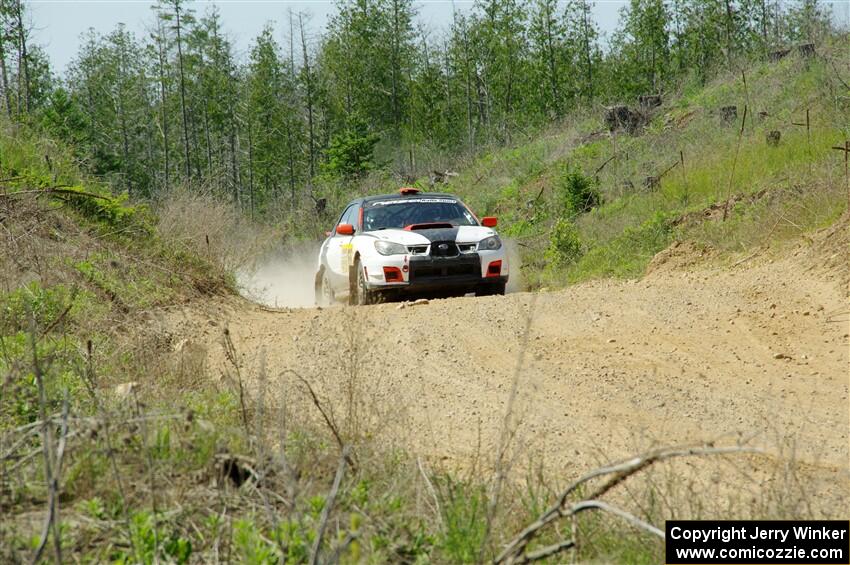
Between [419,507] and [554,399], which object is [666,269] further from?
[419,507]

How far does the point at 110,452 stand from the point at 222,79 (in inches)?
2495

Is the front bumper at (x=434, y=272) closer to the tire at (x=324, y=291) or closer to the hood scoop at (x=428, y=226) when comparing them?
the hood scoop at (x=428, y=226)

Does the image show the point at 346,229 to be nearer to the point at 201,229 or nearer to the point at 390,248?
the point at 390,248

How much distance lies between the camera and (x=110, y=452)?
12.7 feet

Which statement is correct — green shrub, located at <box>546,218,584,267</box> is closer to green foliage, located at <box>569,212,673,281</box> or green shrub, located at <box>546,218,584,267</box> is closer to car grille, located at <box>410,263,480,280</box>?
green foliage, located at <box>569,212,673,281</box>

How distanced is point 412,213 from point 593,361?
18.4ft

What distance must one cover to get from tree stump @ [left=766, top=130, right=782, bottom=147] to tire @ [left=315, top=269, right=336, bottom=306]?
9355 millimetres

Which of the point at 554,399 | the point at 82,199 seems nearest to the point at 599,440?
the point at 554,399

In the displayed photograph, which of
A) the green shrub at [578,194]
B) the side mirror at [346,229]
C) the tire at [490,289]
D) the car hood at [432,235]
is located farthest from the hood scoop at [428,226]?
the green shrub at [578,194]

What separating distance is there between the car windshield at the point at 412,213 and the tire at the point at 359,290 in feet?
2.43

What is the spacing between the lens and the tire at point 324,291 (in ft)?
47.8

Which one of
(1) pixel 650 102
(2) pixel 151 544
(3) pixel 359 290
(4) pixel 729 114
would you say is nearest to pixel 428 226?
(3) pixel 359 290

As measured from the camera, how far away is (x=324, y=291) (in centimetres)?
1505

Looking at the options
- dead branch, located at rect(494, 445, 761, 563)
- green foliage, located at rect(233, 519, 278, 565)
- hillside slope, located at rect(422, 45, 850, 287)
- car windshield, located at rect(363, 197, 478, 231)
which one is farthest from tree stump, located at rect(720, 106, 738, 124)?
green foliage, located at rect(233, 519, 278, 565)
